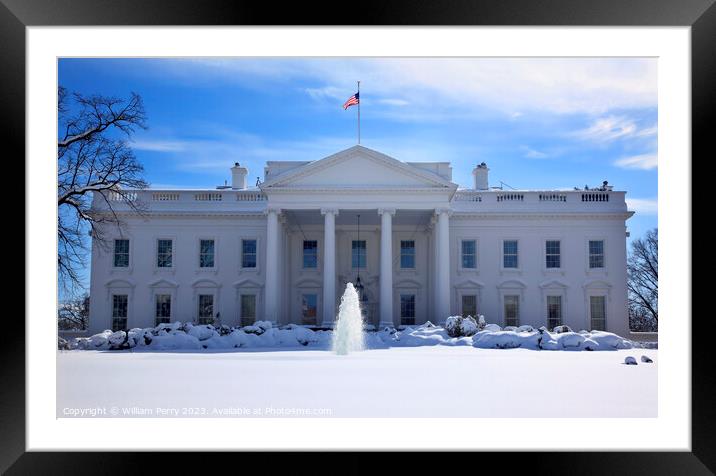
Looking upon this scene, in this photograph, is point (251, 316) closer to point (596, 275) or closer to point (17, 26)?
point (596, 275)

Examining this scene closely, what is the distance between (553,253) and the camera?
31125mm

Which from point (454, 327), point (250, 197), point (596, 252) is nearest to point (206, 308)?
point (250, 197)

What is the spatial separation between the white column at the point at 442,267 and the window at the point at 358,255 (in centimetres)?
474

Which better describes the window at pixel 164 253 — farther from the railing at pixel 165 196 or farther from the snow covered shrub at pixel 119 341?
the snow covered shrub at pixel 119 341

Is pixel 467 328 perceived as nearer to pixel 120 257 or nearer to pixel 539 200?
pixel 539 200

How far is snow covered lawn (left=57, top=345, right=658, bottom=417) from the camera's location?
9398 millimetres

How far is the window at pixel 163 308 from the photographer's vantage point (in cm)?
3103

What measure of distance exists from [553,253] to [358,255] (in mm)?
8719

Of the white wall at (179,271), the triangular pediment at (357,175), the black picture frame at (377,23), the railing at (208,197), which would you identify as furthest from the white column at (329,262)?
the black picture frame at (377,23)

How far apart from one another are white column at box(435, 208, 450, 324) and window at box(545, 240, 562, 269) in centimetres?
596

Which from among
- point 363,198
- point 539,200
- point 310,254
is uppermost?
point 539,200

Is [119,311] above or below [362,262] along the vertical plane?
below

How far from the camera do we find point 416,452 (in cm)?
747

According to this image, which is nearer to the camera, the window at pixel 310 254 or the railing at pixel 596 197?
the railing at pixel 596 197
